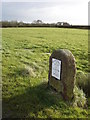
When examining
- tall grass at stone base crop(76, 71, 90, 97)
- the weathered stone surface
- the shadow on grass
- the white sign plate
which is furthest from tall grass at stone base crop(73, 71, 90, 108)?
the white sign plate

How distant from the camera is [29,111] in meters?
5.39

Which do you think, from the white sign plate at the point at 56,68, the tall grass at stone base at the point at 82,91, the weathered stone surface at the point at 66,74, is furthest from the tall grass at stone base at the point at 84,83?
the white sign plate at the point at 56,68

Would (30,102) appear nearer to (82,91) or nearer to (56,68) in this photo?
(56,68)

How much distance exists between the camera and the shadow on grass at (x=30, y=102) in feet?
17.5

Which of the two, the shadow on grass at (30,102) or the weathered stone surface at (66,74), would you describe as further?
the weathered stone surface at (66,74)

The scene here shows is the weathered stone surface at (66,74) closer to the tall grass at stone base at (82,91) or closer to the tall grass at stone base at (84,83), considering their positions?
the tall grass at stone base at (82,91)

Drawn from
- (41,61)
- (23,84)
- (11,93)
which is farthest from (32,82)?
(41,61)

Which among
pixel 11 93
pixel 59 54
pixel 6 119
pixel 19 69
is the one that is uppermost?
pixel 59 54

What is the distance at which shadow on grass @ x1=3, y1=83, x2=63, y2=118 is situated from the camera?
5.32 meters

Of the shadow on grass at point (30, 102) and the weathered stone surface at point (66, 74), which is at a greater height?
the weathered stone surface at point (66, 74)

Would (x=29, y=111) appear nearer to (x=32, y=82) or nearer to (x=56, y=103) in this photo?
(x=56, y=103)

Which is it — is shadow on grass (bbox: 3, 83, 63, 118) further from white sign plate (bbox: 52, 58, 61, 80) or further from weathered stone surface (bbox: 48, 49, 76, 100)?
white sign plate (bbox: 52, 58, 61, 80)

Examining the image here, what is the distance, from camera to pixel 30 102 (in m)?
5.72

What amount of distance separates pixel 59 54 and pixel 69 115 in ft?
5.41
